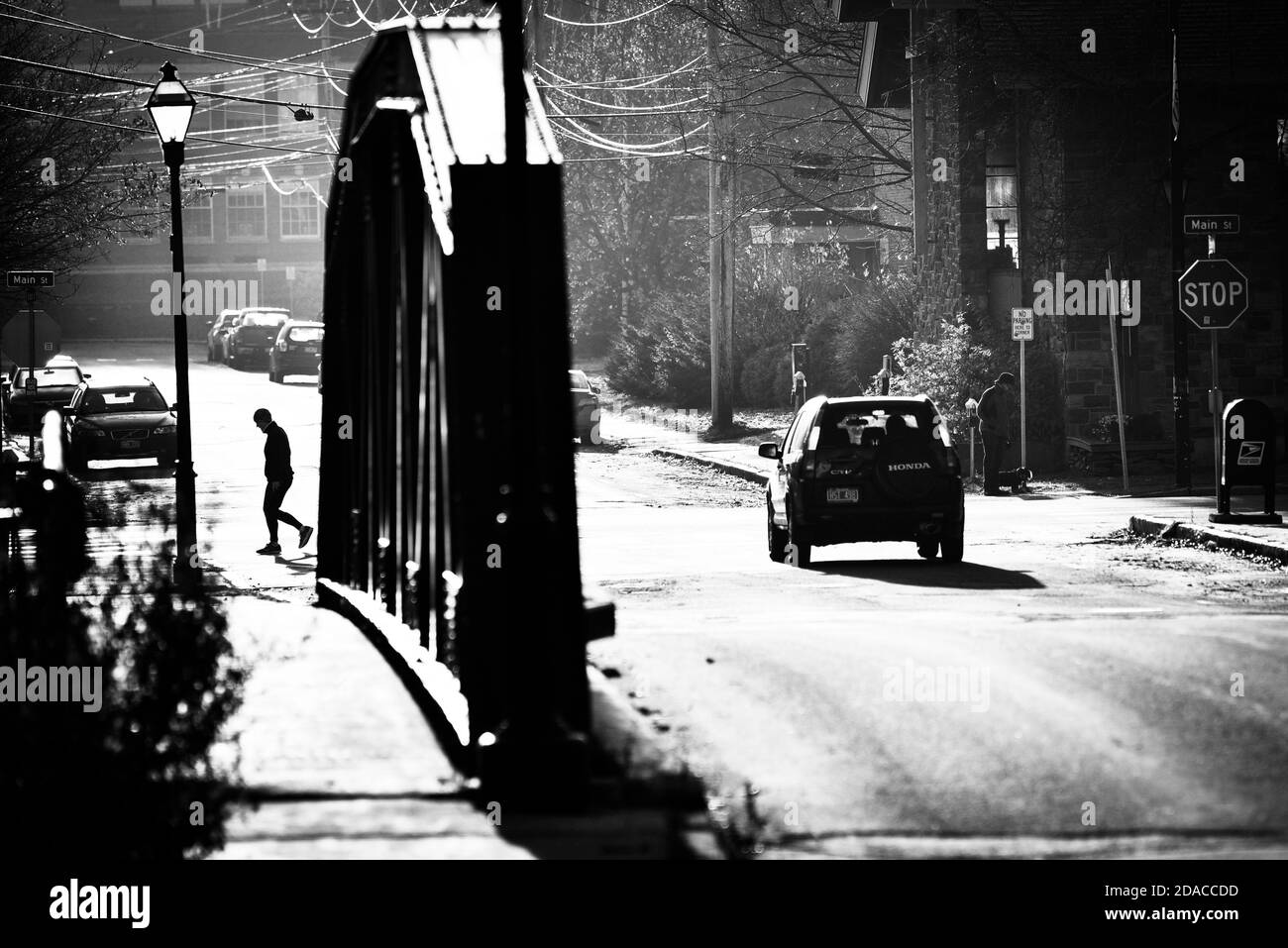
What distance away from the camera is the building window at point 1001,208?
35438 mm

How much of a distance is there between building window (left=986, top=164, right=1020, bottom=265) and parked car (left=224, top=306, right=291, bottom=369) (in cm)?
3030

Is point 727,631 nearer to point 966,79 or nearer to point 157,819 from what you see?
point 157,819

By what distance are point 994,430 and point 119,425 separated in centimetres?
1589

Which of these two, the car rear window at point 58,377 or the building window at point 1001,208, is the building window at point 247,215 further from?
the building window at point 1001,208

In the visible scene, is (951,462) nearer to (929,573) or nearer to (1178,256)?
(929,573)

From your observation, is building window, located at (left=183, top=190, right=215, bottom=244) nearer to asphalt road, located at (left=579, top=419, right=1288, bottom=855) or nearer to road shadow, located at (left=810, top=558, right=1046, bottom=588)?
road shadow, located at (left=810, top=558, right=1046, bottom=588)

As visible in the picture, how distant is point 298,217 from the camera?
3556 inches

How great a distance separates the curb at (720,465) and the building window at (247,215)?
54.1m

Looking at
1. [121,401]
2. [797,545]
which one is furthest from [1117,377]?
[121,401]

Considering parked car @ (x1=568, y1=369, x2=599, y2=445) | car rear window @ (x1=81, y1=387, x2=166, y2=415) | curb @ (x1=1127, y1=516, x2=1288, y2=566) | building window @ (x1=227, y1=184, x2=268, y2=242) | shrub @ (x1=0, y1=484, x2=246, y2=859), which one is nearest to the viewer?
shrub @ (x1=0, y1=484, x2=246, y2=859)

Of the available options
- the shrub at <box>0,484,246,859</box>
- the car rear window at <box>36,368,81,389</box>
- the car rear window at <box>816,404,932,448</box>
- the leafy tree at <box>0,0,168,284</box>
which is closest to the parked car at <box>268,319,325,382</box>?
the car rear window at <box>36,368,81,389</box>

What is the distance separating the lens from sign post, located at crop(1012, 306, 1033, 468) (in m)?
28.7

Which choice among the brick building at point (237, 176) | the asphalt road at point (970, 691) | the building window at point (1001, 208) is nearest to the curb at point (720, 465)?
the building window at point (1001, 208)

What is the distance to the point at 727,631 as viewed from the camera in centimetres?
1366
